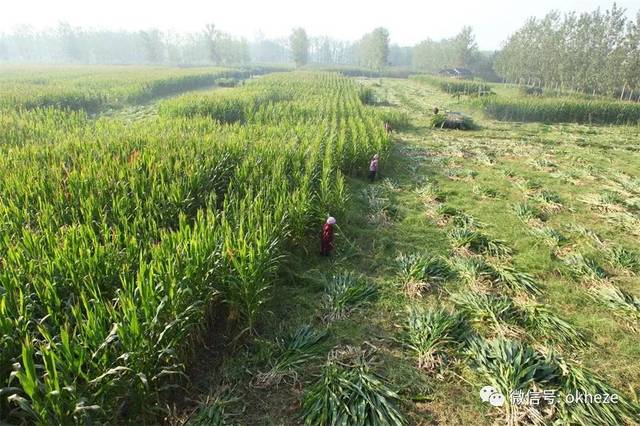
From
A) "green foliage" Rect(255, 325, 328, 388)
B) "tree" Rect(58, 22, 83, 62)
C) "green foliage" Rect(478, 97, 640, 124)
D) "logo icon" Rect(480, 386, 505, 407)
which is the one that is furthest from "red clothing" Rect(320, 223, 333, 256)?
"tree" Rect(58, 22, 83, 62)

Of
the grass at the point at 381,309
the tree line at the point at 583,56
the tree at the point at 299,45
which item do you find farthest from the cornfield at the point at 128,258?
the tree at the point at 299,45

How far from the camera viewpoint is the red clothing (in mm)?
5891

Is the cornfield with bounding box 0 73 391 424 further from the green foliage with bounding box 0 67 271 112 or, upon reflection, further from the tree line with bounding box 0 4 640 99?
the tree line with bounding box 0 4 640 99

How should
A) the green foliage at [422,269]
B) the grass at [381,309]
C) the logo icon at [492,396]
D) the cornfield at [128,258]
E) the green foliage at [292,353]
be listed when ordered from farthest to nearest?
the green foliage at [422,269] < the green foliage at [292,353] < the logo icon at [492,396] < the grass at [381,309] < the cornfield at [128,258]

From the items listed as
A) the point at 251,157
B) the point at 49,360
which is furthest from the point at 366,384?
the point at 251,157

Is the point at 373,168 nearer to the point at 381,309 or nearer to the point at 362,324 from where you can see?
the point at 381,309

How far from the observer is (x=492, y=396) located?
3.48m

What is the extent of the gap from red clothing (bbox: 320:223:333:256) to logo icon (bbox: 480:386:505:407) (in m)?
3.22

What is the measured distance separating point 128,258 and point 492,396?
424cm

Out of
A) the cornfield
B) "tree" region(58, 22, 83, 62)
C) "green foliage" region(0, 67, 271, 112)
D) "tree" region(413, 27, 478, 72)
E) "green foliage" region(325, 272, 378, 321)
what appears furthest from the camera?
"tree" region(58, 22, 83, 62)

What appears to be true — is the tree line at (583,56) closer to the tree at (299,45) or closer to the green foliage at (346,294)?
the green foliage at (346,294)

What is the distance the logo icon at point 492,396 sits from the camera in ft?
11.3

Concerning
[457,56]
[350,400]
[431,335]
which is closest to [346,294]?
[431,335]

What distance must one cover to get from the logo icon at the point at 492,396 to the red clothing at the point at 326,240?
3.22 metres
